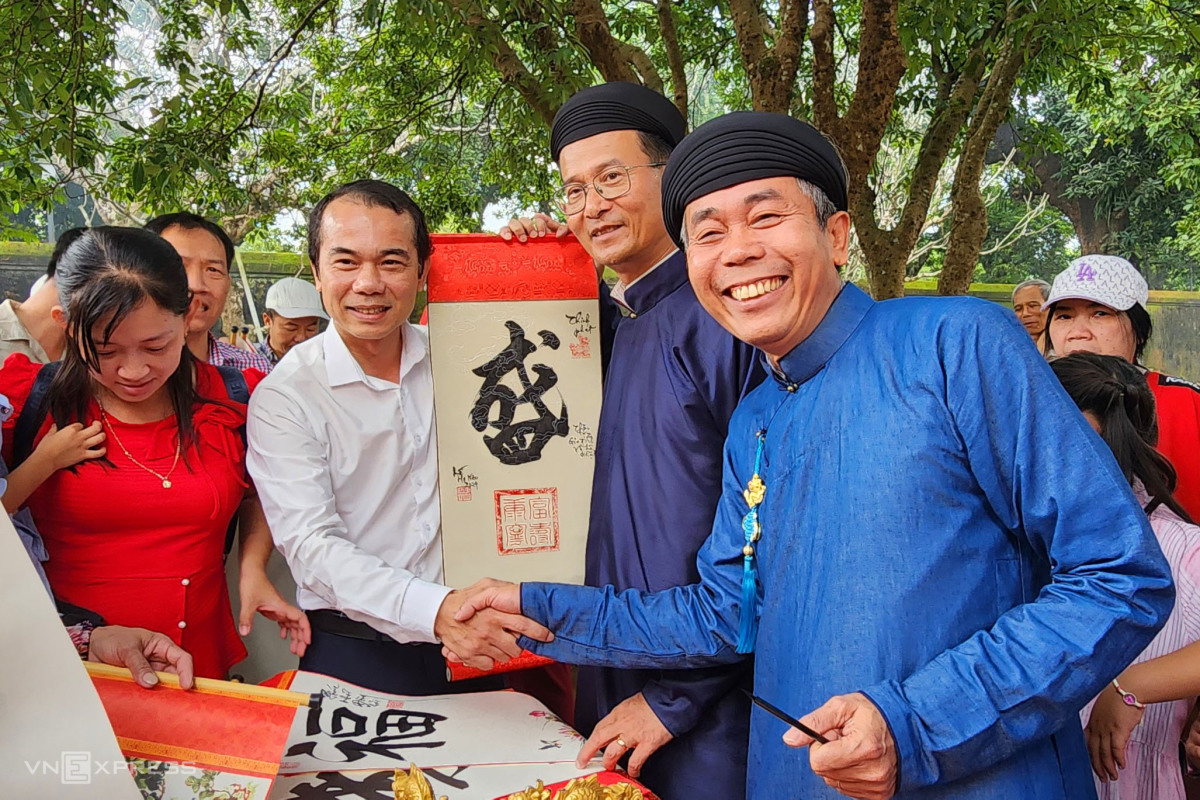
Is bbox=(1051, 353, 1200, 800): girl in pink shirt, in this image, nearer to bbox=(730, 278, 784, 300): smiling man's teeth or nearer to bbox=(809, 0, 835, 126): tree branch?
bbox=(730, 278, 784, 300): smiling man's teeth

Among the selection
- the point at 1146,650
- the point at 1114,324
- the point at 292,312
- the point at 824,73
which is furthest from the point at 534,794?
the point at 292,312

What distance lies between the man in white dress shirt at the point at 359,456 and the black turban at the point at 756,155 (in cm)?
87

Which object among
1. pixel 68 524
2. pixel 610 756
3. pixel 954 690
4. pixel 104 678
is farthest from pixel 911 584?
pixel 68 524

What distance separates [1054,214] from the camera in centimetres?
2020

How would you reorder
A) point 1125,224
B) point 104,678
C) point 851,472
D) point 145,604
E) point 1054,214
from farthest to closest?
point 1054,214 < point 1125,224 < point 145,604 < point 104,678 < point 851,472

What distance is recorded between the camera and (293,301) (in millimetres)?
5148

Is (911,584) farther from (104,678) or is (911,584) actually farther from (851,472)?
(104,678)

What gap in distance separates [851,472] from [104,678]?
4.21 feet

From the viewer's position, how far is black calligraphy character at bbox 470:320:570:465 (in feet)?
7.14

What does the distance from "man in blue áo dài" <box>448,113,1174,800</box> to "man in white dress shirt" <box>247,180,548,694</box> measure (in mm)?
575

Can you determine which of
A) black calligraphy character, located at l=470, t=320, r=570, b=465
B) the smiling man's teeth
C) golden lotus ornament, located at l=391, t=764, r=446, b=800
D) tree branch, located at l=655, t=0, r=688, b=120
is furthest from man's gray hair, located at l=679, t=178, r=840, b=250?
tree branch, located at l=655, t=0, r=688, b=120

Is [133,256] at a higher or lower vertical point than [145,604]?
higher

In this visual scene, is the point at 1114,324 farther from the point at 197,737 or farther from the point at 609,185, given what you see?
the point at 197,737

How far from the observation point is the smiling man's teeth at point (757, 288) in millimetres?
1497
